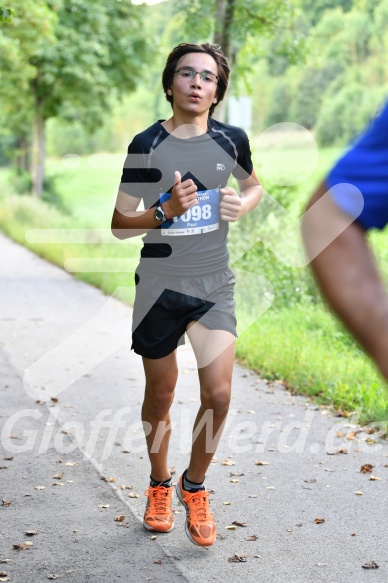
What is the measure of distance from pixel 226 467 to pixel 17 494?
1.25 metres

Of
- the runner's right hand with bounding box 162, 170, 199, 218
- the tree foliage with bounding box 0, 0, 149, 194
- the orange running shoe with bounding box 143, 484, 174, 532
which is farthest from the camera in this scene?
the tree foliage with bounding box 0, 0, 149, 194

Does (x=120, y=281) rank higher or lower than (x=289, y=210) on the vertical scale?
lower

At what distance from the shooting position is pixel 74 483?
524cm

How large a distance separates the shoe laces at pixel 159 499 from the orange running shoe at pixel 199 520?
16 centimetres

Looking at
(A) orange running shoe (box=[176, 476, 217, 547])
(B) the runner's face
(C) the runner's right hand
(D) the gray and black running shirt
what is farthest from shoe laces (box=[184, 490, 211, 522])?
(B) the runner's face

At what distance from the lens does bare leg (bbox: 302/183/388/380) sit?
55.6 inches

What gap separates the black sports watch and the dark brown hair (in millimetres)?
582

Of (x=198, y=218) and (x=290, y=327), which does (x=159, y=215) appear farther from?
(x=290, y=327)

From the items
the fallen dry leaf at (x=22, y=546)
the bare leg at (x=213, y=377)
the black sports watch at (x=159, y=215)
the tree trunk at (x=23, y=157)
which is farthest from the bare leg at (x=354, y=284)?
the tree trunk at (x=23, y=157)

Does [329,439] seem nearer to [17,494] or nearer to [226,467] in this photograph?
[226,467]

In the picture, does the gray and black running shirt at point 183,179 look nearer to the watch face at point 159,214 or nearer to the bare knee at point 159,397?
the watch face at point 159,214

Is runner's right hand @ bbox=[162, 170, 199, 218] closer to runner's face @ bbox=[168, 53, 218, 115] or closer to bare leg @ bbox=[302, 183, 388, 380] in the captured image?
runner's face @ bbox=[168, 53, 218, 115]

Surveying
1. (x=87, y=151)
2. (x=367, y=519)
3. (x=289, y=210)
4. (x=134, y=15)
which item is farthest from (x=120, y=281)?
(x=87, y=151)

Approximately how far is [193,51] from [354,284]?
3.03m
